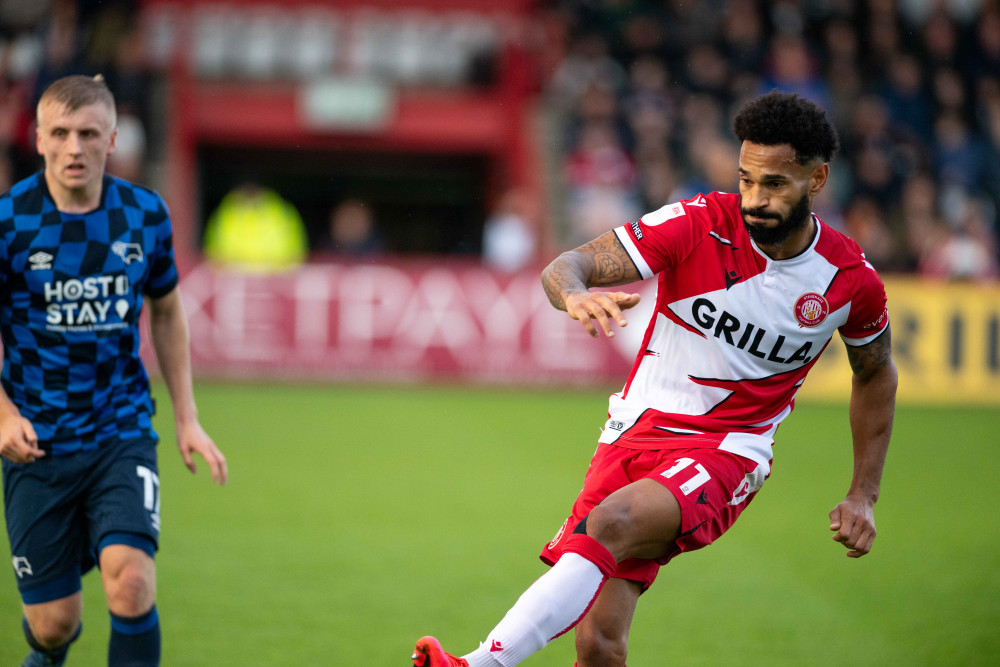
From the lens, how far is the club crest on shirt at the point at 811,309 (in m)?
3.93

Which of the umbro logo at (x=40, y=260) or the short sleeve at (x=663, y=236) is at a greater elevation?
the short sleeve at (x=663, y=236)

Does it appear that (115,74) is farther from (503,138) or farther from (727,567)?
(727,567)

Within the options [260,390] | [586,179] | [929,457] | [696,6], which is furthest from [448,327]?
[696,6]

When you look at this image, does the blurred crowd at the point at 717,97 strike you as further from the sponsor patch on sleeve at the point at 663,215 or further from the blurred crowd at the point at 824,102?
the sponsor patch on sleeve at the point at 663,215

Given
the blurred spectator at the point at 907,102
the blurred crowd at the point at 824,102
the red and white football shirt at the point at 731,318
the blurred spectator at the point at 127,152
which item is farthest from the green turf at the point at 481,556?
the blurred spectator at the point at 907,102

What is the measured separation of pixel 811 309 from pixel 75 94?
2.69 metres

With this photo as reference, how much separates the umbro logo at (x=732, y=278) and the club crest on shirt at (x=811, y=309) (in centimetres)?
22

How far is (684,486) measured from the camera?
372 centimetres

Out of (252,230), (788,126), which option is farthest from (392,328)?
(788,126)

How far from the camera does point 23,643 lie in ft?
16.1

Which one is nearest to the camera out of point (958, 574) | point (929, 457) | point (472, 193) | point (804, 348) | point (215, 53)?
point (804, 348)

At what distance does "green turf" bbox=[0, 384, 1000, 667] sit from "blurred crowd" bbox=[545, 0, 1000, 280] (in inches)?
230

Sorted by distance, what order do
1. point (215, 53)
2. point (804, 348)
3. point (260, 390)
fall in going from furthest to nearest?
1. point (215, 53)
2. point (260, 390)
3. point (804, 348)

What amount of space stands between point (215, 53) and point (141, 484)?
1682 cm
